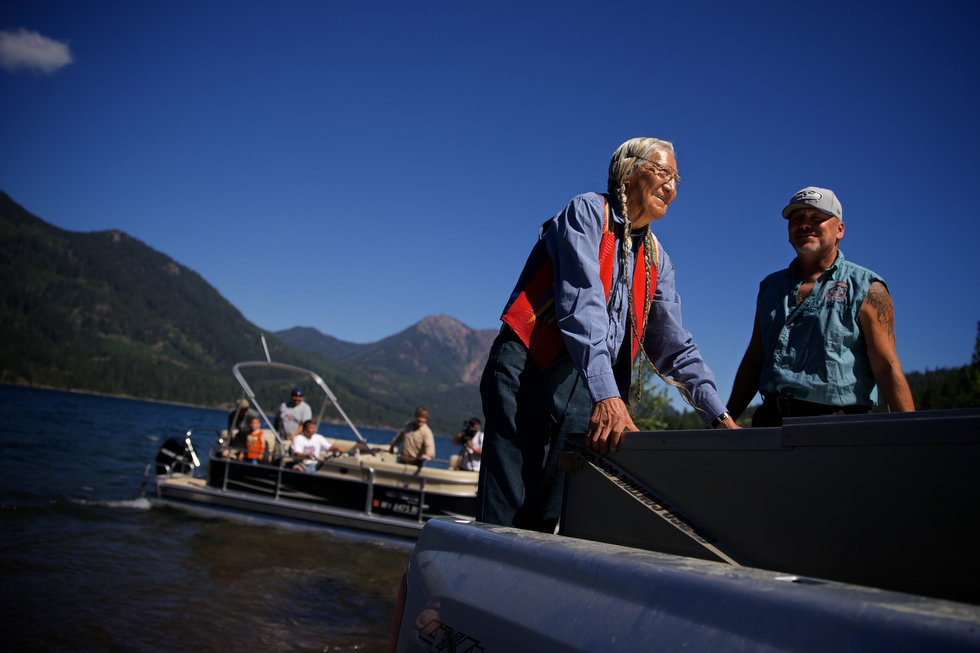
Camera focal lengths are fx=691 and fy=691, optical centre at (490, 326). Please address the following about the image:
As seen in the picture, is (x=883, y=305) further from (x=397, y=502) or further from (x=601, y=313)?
(x=397, y=502)

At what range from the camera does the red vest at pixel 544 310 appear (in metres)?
2.17

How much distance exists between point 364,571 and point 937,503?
8.22 m

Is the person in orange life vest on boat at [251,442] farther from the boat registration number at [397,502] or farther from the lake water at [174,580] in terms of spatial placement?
the boat registration number at [397,502]

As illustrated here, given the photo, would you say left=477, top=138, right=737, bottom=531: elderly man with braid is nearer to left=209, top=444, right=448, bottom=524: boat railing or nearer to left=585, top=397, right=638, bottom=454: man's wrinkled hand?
left=585, top=397, right=638, bottom=454: man's wrinkled hand

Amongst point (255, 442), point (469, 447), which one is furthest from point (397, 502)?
point (255, 442)

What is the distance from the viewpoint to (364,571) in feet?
27.7

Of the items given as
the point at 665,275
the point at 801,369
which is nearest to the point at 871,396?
the point at 801,369

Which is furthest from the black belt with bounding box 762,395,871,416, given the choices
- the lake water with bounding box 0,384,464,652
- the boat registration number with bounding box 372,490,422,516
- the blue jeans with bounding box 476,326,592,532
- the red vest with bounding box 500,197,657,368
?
the boat registration number with bounding box 372,490,422,516

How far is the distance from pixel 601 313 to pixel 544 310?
0.73ft

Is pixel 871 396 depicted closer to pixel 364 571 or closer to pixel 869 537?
pixel 869 537

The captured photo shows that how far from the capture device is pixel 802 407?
260 cm

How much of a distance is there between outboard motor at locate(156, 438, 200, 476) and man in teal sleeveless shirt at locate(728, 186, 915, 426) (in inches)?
516

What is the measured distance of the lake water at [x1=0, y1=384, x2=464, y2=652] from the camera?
199 inches

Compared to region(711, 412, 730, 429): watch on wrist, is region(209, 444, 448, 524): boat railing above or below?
below
